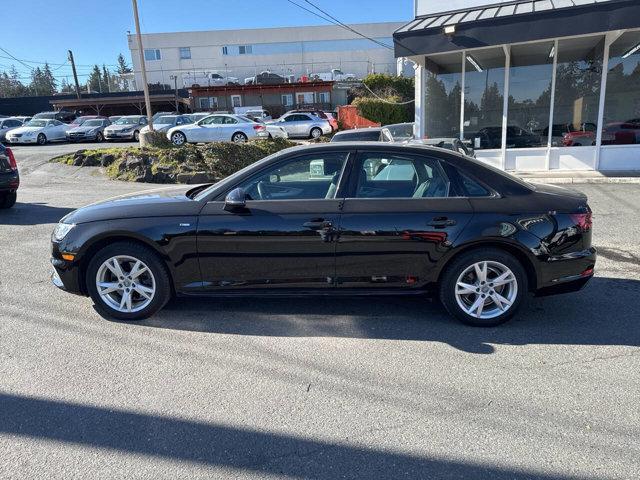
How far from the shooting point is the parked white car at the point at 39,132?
2692cm

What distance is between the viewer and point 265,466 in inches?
100

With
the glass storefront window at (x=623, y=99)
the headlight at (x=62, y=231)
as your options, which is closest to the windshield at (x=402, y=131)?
the glass storefront window at (x=623, y=99)

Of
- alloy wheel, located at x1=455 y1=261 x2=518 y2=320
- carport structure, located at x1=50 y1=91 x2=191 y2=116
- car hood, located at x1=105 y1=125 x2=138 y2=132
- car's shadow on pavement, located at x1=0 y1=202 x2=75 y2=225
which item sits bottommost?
car's shadow on pavement, located at x1=0 y1=202 x2=75 y2=225

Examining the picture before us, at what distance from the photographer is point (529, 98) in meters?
13.2

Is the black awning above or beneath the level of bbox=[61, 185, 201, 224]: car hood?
above

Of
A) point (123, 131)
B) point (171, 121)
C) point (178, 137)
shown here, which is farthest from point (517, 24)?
point (123, 131)

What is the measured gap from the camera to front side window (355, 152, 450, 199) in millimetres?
4180

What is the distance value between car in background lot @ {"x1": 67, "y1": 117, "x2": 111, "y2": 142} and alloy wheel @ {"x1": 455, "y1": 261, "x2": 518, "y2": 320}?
29134mm

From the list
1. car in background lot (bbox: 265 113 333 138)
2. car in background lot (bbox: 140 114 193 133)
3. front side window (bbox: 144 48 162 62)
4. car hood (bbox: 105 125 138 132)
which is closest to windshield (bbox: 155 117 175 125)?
car in background lot (bbox: 140 114 193 133)

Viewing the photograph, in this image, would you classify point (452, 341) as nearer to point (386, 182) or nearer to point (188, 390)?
point (386, 182)

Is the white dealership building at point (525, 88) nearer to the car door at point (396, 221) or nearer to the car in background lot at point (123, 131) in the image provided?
the car door at point (396, 221)

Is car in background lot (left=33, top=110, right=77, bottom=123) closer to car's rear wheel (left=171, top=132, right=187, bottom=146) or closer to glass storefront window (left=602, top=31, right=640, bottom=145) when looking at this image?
car's rear wheel (left=171, top=132, right=187, bottom=146)

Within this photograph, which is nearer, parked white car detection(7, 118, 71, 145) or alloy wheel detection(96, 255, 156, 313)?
alloy wheel detection(96, 255, 156, 313)

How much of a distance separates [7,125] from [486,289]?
3313 cm
